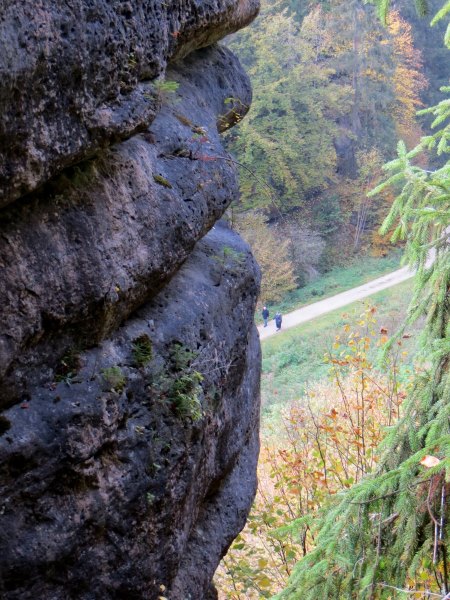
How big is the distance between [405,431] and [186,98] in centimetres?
322

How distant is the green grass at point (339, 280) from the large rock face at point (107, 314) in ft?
59.6

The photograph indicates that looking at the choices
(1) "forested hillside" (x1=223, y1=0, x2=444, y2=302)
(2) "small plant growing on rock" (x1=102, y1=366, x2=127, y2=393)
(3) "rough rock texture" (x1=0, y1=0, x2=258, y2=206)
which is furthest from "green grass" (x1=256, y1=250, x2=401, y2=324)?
(3) "rough rock texture" (x1=0, y1=0, x2=258, y2=206)

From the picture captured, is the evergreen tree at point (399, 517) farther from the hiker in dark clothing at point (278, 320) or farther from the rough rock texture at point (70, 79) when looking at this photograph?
the hiker in dark clothing at point (278, 320)

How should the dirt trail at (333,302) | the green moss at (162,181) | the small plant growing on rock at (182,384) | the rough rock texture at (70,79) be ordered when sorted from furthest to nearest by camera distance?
the dirt trail at (333,302), the green moss at (162,181), the small plant growing on rock at (182,384), the rough rock texture at (70,79)

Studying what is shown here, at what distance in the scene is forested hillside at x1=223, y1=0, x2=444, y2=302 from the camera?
24.4 m

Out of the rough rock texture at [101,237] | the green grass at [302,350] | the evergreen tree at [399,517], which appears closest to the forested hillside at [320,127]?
the green grass at [302,350]

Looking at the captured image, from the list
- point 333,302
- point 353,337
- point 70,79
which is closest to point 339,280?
point 333,302

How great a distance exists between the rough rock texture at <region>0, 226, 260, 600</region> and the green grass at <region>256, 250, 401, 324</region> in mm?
17683

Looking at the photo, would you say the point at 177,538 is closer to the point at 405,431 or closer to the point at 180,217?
the point at 405,431

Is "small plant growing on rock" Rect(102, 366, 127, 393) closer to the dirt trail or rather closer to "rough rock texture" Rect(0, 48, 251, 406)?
"rough rock texture" Rect(0, 48, 251, 406)

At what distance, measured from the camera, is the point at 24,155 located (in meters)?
2.91

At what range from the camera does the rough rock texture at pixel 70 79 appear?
2762 mm

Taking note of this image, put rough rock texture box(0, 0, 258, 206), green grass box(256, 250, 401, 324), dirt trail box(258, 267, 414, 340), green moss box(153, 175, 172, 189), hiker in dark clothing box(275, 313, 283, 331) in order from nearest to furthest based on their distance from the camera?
rough rock texture box(0, 0, 258, 206), green moss box(153, 175, 172, 189), hiker in dark clothing box(275, 313, 283, 331), dirt trail box(258, 267, 414, 340), green grass box(256, 250, 401, 324)

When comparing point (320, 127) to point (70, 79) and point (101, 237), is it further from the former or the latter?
point (70, 79)
